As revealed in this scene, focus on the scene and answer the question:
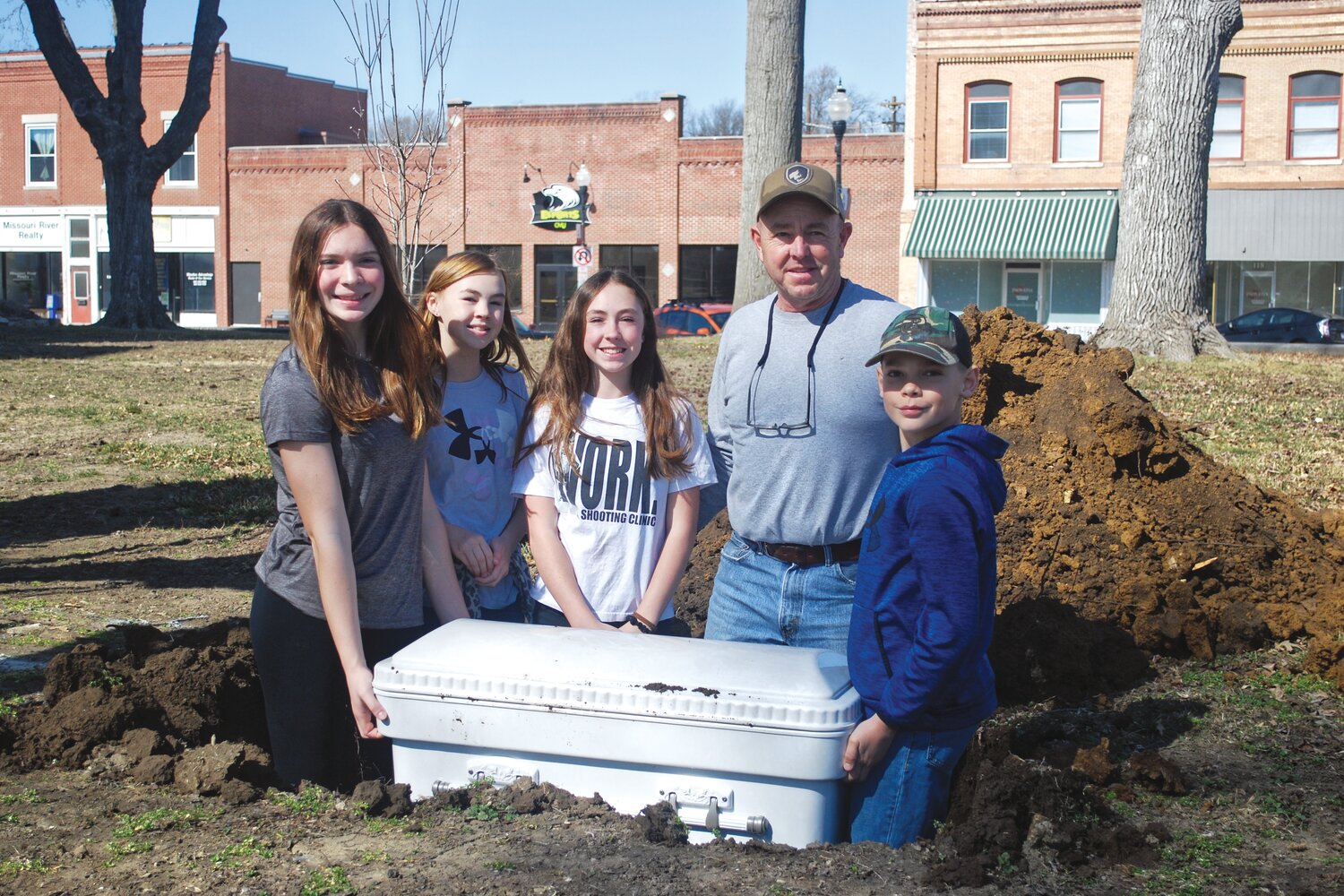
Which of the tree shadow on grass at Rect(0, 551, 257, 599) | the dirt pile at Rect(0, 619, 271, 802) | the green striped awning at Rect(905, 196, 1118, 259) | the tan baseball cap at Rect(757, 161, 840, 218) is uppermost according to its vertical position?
the green striped awning at Rect(905, 196, 1118, 259)

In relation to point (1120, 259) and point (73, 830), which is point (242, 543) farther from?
point (1120, 259)

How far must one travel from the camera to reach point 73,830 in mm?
3143

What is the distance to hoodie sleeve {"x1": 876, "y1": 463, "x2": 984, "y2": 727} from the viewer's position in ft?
9.21

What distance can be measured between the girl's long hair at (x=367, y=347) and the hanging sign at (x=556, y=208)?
39037 mm

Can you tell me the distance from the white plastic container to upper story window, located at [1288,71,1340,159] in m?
35.5

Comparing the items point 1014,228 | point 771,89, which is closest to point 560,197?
point 1014,228

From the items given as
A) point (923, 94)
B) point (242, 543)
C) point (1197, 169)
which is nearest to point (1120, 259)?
point (1197, 169)

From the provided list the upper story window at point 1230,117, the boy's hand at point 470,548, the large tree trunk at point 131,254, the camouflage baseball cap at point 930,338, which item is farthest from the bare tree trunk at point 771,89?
the upper story window at point 1230,117

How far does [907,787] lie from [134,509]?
7133 mm

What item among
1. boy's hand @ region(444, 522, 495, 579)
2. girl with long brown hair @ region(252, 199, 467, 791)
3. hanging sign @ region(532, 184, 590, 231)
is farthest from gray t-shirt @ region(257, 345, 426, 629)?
hanging sign @ region(532, 184, 590, 231)

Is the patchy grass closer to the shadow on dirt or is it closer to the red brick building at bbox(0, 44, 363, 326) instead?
the shadow on dirt

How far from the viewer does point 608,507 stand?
12.5ft

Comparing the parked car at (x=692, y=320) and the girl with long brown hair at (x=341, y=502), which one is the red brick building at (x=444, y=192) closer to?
the parked car at (x=692, y=320)

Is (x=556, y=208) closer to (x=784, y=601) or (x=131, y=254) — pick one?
(x=131, y=254)
